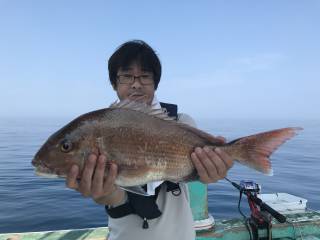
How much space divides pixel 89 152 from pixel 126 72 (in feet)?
3.77

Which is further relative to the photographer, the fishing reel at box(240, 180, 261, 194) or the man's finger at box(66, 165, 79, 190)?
the fishing reel at box(240, 180, 261, 194)

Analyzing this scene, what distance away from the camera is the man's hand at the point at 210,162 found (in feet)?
9.66

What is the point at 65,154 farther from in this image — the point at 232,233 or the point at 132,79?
the point at 232,233

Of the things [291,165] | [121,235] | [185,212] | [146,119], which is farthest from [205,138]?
[291,165]

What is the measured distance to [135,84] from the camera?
3455mm

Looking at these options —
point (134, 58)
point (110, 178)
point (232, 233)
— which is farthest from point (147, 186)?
point (232, 233)

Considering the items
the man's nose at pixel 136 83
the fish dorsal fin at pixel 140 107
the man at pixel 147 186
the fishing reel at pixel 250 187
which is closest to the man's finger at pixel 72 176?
the man at pixel 147 186

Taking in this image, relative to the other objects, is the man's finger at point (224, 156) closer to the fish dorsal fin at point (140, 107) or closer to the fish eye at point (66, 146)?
the fish dorsal fin at point (140, 107)

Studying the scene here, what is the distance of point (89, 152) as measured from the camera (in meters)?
2.69

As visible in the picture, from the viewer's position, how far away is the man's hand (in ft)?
9.66

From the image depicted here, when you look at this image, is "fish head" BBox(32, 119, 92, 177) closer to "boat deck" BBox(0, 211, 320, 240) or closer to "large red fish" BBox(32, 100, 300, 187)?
"large red fish" BBox(32, 100, 300, 187)

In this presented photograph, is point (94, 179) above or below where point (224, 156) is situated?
below

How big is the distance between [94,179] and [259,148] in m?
1.43

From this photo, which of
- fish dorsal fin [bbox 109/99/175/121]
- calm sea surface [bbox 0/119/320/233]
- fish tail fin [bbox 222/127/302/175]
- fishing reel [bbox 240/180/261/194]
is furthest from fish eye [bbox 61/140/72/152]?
calm sea surface [bbox 0/119/320/233]
